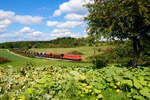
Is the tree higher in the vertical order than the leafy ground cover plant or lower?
higher

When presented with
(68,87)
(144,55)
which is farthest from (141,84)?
(144,55)

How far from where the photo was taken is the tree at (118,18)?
26.1ft

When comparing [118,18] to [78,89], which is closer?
[78,89]

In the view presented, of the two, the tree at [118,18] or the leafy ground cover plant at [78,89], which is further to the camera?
the tree at [118,18]

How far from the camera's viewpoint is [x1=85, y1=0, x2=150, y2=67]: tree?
794 centimetres

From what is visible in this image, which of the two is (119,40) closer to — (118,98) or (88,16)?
(88,16)

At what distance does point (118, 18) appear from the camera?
843 cm

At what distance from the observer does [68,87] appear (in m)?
4.08

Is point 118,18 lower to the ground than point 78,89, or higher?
higher

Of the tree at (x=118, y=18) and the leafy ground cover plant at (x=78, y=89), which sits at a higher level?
the tree at (x=118, y=18)

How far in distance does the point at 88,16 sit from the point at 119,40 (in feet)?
10.7

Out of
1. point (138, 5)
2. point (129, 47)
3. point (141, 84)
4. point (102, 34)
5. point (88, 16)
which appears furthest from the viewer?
point (129, 47)

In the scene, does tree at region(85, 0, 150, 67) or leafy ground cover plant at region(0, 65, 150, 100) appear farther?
tree at region(85, 0, 150, 67)

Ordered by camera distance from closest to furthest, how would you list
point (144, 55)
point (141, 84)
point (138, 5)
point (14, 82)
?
point (141, 84), point (14, 82), point (138, 5), point (144, 55)
